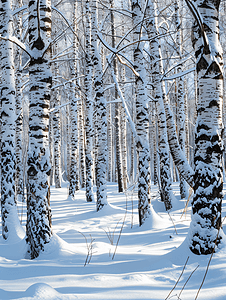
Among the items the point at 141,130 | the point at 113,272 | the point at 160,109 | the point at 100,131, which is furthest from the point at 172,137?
the point at 113,272

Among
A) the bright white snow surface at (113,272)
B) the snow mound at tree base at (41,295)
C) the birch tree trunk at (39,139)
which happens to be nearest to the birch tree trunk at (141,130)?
the bright white snow surface at (113,272)

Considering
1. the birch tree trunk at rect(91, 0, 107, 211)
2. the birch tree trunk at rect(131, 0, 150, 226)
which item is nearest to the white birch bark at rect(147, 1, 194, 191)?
the birch tree trunk at rect(131, 0, 150, 226)

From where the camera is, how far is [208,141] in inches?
110

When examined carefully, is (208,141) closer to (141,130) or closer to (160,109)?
(141,130)

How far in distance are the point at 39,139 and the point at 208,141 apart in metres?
2.20

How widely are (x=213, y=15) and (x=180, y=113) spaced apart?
839 cm

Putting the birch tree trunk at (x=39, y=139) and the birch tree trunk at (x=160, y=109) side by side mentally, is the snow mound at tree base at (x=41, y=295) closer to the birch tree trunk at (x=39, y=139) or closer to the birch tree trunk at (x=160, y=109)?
the birch tree trunk at (x=39, y=139)

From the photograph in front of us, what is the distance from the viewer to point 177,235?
14.3ft

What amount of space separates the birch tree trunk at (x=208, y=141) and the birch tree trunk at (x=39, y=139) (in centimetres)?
194

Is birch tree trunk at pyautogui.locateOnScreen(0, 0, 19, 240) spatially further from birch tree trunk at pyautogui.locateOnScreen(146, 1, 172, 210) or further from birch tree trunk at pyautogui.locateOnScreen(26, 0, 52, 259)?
birch tree trunk at pyautogui.locateOnScreen(146, 1, 172, 210)

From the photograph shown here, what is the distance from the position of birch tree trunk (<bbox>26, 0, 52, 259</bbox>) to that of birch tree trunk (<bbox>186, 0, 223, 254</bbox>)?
6.36 feet

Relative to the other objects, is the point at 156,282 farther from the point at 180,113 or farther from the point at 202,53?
the point at 180,113

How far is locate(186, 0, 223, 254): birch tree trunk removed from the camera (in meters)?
→ 2.75

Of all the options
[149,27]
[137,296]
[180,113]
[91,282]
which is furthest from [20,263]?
[180,113]
